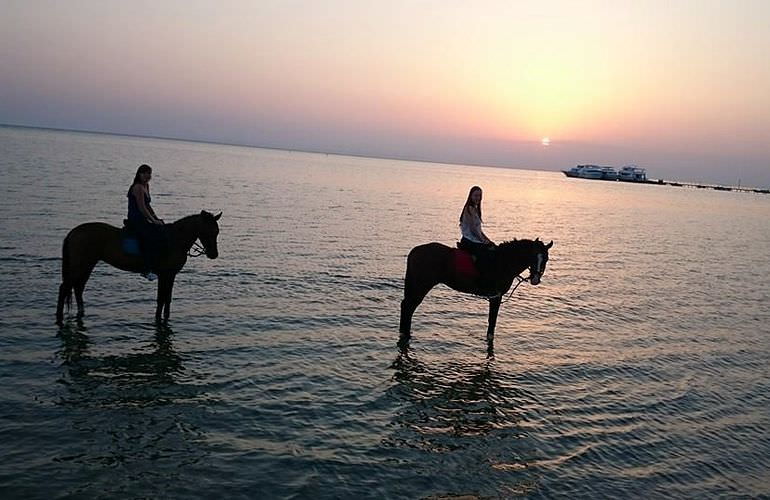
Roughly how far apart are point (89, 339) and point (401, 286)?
965 cm

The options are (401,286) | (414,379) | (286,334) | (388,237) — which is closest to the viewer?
(414,379)

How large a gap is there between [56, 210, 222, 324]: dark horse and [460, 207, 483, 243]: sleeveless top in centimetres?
545

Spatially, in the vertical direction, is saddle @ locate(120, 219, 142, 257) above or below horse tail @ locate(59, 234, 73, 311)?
above

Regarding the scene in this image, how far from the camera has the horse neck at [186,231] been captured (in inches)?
475

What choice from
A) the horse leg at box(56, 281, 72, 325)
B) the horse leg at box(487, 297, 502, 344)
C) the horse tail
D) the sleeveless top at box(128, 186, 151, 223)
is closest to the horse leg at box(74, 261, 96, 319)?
the horse tail

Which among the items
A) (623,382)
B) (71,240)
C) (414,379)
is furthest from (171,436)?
(623,382)

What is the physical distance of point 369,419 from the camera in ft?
27.4

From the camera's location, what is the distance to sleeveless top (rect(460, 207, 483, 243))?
11961mm

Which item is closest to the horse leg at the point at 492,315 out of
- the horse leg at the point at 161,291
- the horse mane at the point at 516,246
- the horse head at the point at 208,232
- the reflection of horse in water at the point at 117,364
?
the horse mane at the point at 516,246

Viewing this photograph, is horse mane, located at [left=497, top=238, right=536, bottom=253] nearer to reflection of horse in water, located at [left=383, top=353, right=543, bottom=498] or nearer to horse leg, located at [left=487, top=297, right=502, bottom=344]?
horse leg, located at [left=487, top=297, right=502, bottom=344]

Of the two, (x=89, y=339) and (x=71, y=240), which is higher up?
(x=71, y=240)

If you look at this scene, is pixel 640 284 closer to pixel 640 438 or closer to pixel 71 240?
pixel 640 438

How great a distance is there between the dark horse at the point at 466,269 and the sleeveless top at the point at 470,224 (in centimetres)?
38

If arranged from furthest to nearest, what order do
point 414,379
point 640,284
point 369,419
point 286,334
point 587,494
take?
point 640,284 → point 286,334 → point 414,379 → point 369,419 → point 587,494
